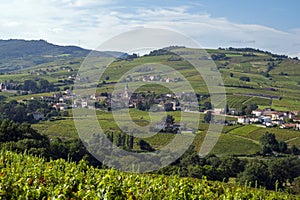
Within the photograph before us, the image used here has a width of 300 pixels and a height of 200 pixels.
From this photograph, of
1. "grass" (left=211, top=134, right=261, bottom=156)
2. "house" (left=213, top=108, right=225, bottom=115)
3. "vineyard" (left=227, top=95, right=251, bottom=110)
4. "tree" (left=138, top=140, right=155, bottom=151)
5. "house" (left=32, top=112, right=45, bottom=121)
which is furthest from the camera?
"vineyard" (left=227, top=95, right=251, bottom=110)

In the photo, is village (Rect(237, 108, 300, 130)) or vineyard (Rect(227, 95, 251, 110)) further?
vineyard (Rect(227, 95, 251, 110))

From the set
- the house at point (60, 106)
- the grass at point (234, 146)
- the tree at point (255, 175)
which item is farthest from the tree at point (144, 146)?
the house at point (60, 106)

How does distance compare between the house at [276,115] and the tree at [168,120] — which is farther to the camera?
the house at [276,115]

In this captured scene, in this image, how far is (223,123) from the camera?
221 feet

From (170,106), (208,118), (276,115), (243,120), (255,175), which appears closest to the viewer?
(255,175)

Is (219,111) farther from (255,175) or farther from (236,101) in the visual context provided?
(255,175)

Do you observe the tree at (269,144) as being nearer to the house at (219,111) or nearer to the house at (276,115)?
the house at (219,111)

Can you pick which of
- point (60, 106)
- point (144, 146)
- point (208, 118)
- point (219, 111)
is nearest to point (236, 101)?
point (219, 111)

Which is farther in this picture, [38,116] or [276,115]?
[276,115]

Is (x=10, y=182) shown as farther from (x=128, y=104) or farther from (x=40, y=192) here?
(x=128, y=104)

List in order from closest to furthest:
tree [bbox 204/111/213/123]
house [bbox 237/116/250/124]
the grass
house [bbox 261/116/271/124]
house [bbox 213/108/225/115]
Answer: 1. the grass
2. tree [bbox 204/111/213/123]
3. house [bbox 261/116/271/124]
4. house [bbox 213/108/225/115]
5. house [bbox 237/116/250/124]

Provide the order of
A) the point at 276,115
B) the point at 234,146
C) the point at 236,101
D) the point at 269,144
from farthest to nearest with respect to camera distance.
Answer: the point at 236,101 → the point at 276,115 → the point at 234,146 → the point at 269,144

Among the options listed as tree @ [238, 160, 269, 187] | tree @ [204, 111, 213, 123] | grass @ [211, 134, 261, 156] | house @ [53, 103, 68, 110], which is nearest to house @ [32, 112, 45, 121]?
house @ [53, 103, 68, 110]

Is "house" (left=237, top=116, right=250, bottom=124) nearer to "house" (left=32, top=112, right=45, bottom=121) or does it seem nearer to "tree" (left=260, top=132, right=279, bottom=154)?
"tree" (left=260, top=132, right=279, bottom=154)
